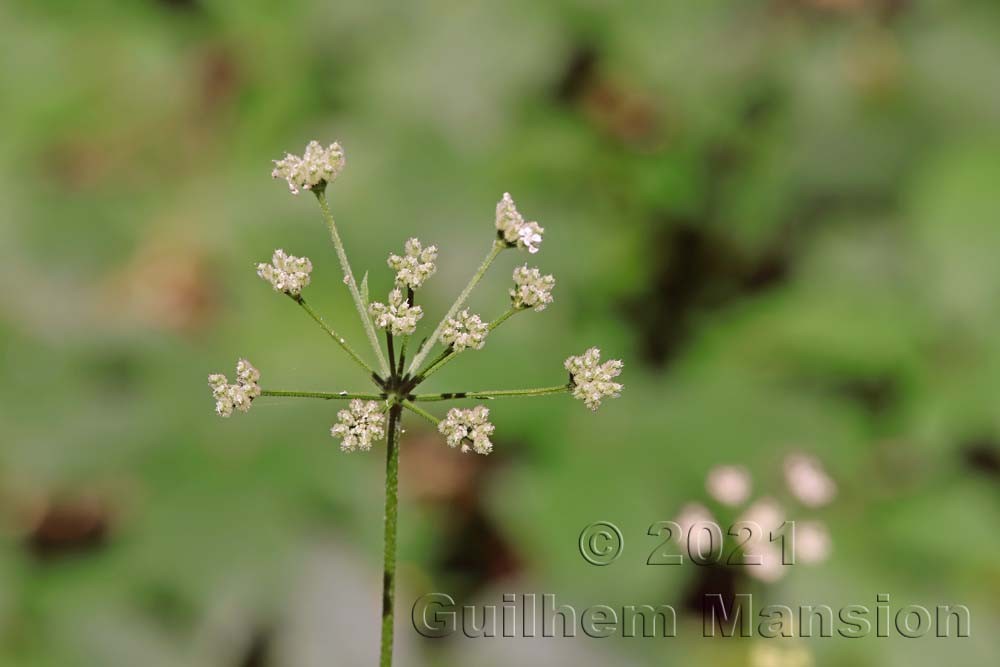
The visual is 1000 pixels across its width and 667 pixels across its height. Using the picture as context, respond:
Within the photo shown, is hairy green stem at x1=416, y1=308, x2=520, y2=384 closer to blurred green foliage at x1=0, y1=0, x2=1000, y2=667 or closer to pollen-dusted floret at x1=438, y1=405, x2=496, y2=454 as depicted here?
pollen-dusted floret at x1=438, y1=405, x2=496, y2=454

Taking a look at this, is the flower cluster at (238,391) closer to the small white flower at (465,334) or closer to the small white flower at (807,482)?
the small white flower at (465,334)

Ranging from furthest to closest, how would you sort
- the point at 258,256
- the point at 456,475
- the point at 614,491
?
the point at 456,475 → the point at 258,256 → the point at 614,491

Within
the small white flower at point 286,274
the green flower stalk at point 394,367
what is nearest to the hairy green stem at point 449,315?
the green flower stalk at point 394,367

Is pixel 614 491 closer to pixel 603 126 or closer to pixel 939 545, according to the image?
pixel 939 545

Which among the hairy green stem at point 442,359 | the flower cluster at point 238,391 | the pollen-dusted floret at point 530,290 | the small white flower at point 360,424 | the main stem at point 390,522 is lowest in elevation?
the main stem at point 390,522

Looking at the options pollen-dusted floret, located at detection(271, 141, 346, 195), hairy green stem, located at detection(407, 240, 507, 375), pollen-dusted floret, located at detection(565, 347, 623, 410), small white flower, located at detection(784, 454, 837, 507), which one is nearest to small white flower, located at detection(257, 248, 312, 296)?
pollen-dusted floret, located at detection(271, 141, 346, 195)

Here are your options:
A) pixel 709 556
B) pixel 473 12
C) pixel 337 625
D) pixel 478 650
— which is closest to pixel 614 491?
pixel 709 556
